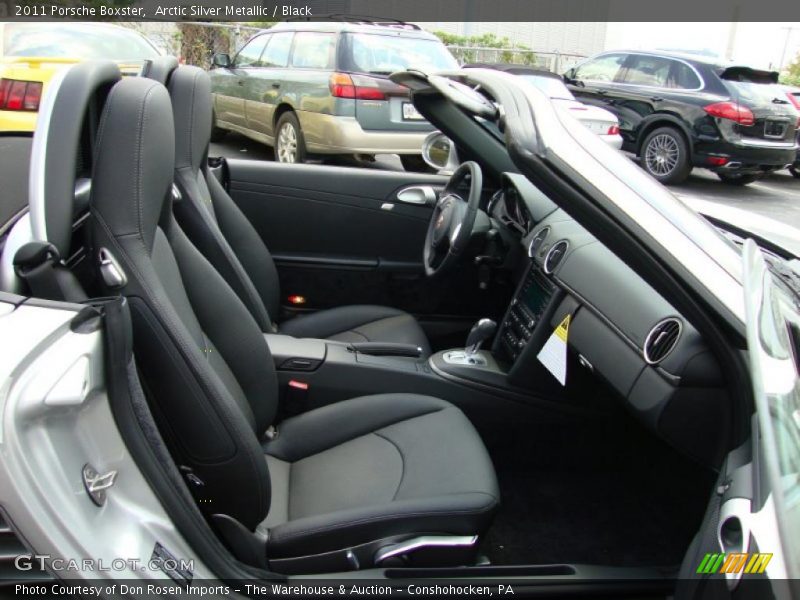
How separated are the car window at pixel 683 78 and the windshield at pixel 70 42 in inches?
242

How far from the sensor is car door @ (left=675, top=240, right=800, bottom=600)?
0.88 metres

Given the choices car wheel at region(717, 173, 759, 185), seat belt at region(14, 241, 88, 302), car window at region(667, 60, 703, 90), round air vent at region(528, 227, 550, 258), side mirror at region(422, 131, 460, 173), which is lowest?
car wheel at region(717, 173, 759, 185)

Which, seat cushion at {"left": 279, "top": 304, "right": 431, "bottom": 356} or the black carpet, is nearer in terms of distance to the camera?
the black carpet

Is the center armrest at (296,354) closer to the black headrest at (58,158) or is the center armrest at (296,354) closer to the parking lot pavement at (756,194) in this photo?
the black headrest at (58,158)

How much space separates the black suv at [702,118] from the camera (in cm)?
809

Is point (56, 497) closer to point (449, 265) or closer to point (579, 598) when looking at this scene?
point (579, 598)

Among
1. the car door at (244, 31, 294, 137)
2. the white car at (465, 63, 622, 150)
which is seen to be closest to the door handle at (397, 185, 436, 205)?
the car door at (244, 31, 294, 137)

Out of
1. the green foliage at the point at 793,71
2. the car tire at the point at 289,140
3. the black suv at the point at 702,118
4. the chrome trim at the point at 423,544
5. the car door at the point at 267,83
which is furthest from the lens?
the green foliage at the point at 793,71

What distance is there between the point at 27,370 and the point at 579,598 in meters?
1.15

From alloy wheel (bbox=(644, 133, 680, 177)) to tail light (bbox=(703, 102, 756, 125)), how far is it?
57 cm

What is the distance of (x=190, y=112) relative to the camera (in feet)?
6.70

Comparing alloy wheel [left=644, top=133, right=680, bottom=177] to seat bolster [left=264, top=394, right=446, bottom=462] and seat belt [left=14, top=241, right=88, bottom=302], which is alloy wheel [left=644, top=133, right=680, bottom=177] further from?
seat belt [left=14, top=241, right=88, bottom=302]

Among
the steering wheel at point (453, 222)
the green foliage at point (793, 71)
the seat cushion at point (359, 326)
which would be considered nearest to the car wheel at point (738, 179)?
the steering wheel at point (453, 222)

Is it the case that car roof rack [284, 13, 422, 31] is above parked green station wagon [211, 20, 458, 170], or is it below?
above
